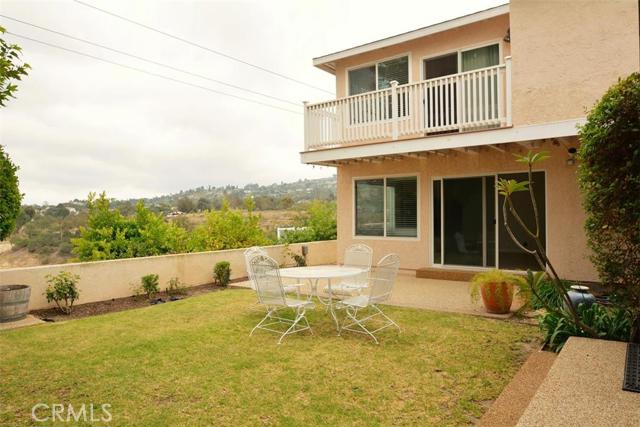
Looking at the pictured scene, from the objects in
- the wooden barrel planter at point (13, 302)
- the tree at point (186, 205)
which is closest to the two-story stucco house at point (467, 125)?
the tree at point (186, 205)

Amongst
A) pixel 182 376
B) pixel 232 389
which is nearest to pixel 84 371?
pixel 182 376

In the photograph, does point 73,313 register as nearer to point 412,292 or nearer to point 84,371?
point 84,371

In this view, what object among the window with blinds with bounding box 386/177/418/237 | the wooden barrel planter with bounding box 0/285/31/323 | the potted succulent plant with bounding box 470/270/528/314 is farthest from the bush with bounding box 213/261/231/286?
the potted succulent plant with bounding box 470/270/528/314

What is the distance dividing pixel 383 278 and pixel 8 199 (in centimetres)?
582

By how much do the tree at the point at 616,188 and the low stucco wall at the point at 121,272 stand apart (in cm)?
799

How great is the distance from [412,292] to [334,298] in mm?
1793

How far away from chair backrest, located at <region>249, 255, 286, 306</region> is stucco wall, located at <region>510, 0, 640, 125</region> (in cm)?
603

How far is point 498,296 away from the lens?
636cm

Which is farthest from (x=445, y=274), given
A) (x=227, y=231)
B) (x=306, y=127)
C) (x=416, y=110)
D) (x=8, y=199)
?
(x=8, y=199)

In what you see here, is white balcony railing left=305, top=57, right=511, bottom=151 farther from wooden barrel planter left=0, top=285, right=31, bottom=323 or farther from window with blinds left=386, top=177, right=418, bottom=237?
wooden barrel planter left=0, top=285, right=31, bottom=323

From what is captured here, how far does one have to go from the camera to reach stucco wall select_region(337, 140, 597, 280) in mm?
8656

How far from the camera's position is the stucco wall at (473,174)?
866 centimetres

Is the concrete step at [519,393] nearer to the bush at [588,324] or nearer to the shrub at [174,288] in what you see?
the bush at [588,324]

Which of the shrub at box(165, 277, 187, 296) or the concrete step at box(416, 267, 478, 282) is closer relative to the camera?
the shrub at box(165, 277, 187, 296)
